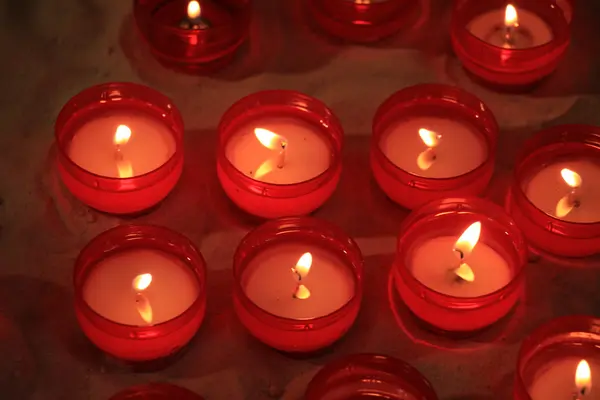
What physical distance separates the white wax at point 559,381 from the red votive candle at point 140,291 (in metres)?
0.45

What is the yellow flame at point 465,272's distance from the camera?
1.30 metres

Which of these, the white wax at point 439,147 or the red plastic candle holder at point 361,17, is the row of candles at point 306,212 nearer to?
the white wax at point 439,147

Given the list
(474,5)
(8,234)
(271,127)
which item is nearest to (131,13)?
(271,127)

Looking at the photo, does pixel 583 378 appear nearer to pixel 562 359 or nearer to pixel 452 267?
pixel 562 359

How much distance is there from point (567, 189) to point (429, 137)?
0.22 m

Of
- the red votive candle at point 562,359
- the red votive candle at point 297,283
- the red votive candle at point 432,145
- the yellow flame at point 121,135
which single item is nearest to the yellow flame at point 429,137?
the red votive candle at point 432,145

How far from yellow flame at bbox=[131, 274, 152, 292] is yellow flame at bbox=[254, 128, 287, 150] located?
277mm

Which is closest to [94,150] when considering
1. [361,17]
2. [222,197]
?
[222,197]

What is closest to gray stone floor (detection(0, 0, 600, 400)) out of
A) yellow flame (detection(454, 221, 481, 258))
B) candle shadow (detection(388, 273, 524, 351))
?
candle shadow (detection(388, 273, 524, 351))

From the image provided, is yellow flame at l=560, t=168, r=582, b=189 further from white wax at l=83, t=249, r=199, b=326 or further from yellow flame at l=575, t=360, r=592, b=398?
white wax at l=83, t=249, r=199, b=326

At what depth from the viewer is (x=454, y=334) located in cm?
127

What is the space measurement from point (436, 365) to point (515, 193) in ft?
0.96

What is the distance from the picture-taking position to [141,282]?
126 centimetres

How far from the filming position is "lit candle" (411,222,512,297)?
129 centimetres
